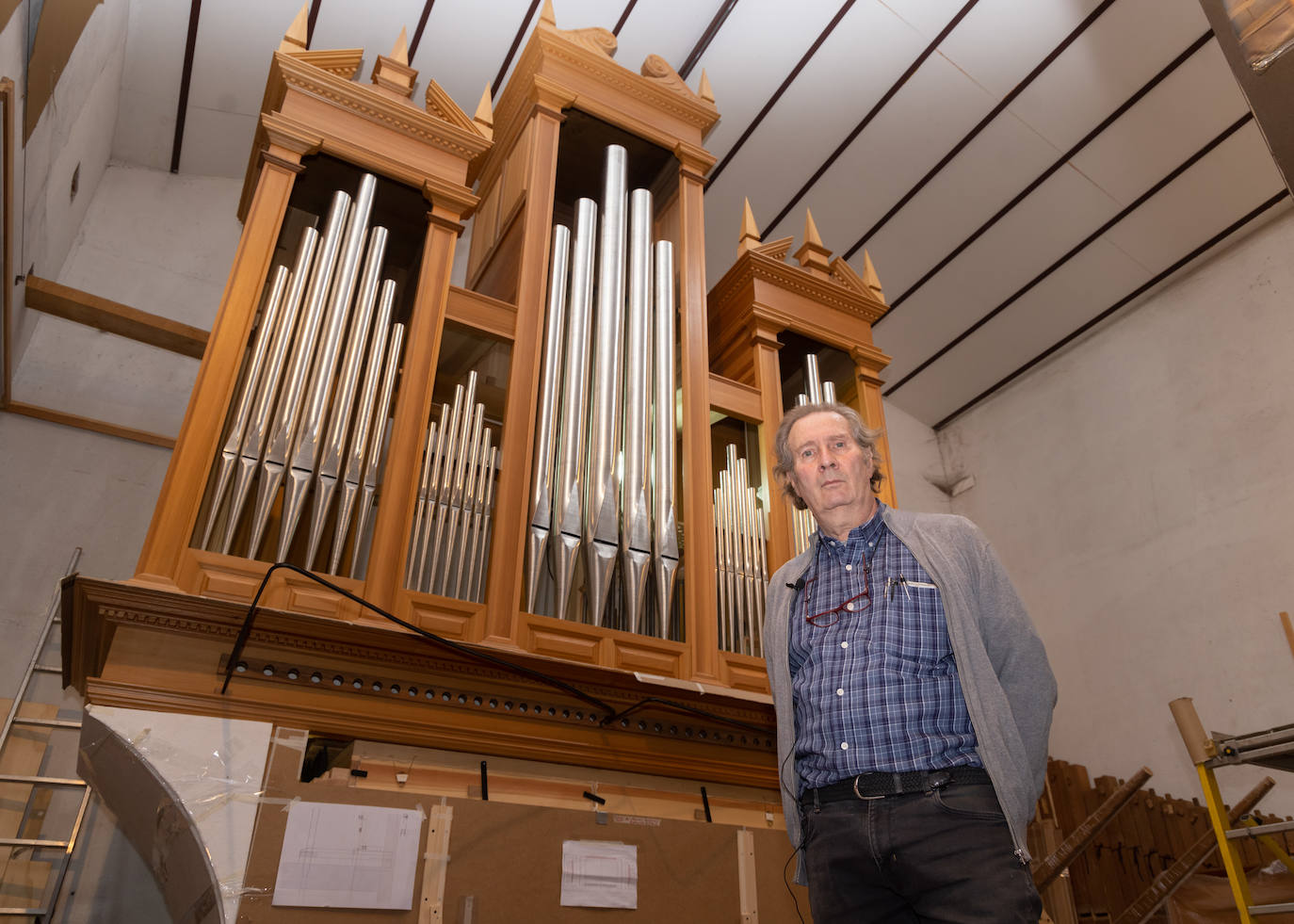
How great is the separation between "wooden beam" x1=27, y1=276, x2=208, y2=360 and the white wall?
21.2 feet

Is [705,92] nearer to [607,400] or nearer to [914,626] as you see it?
[607,400]

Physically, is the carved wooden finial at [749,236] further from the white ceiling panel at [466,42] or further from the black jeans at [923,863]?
the black jeans at [923,863]

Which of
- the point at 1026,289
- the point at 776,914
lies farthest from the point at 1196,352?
the point at 776,914

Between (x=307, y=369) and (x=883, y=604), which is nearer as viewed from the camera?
(x=883, y=604)

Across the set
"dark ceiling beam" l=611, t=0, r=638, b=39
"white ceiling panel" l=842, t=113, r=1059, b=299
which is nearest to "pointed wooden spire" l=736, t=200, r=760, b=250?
"dark ceiling beam" l=611, t=0, r=638, b=39

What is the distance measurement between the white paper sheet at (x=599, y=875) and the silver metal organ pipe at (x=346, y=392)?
1.26 m

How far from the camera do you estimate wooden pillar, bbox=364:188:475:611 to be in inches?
124

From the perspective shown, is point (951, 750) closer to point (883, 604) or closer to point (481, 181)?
point (883, 604)

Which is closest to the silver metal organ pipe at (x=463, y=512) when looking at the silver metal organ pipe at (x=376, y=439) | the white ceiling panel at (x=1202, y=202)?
the silver metal organ pipe at (x=376, y=439)

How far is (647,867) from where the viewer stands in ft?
9.18

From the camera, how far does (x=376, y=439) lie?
3.37 meters

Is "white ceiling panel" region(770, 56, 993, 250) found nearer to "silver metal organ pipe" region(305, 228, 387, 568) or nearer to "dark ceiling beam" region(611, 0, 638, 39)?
"dark ceiling beam" region(611, 0, 638, 39)

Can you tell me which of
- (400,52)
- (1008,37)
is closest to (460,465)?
(400,52)

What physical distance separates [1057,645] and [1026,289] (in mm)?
2857
